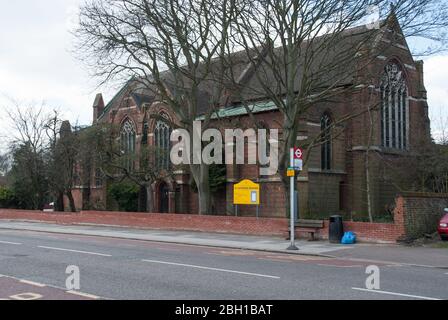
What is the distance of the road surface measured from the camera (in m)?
9.16

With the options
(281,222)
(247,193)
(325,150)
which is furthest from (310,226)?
(325,150)

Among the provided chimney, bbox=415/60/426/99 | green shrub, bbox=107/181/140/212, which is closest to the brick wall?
chimney, bbox=415/60/426/99

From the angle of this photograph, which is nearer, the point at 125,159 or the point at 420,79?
the point at 125,159

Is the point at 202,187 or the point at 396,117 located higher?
the point at 396,117

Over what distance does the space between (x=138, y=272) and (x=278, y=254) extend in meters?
6.92

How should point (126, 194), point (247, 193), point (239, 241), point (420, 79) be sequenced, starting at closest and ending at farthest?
point (239, 241), point (247, 193), point (420, 79), point (126, 194)

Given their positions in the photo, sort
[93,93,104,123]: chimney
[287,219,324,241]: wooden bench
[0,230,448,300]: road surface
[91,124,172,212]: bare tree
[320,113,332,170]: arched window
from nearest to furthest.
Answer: [0,230,448,300]: road surface → [287,219,324,241]: wooden bench → [91,124,172,212]: bare tree → [320,113,332,170]: arched window → [93,93,104,123]: chimney

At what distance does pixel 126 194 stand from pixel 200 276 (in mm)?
33313

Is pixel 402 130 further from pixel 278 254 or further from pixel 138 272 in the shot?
pixel 138 272

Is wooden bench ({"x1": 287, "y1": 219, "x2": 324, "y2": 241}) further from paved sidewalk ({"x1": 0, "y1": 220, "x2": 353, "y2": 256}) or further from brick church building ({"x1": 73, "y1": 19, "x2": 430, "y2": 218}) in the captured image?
brick church building ({"x1": 73, "y1": 19, "x2": 430, "y2": 218})

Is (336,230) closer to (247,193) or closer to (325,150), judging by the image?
(247,193)

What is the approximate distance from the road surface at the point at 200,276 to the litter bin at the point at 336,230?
419 cm

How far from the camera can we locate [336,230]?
67.4 feet

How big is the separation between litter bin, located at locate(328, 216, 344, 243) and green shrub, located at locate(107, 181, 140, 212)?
2545cm
